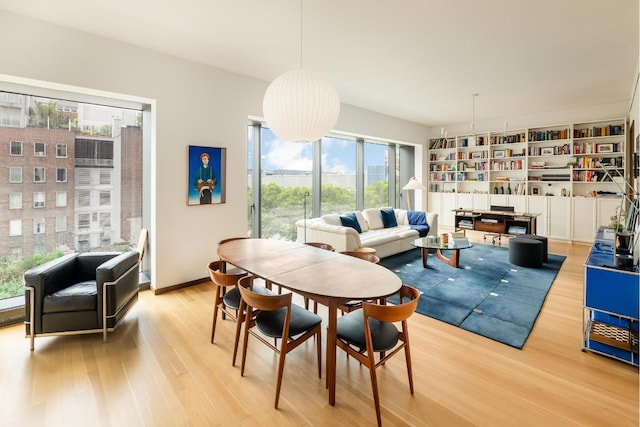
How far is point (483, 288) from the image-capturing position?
13.2ft

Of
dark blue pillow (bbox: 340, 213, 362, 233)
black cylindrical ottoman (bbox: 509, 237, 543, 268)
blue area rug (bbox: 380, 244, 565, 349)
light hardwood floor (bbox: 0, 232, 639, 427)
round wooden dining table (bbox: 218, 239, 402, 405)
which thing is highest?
dark blue pillow (bbox: 340, 213, 362, 233)

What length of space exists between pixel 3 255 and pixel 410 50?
5058mm

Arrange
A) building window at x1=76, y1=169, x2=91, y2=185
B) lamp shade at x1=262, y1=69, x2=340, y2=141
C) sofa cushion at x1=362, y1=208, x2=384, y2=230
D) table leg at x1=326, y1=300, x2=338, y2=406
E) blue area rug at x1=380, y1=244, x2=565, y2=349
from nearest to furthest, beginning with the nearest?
table leg at x1=326, y1=300, x2=338, y2=406 → lamp shade at x1=262, y1=69, x2=340, y2=141 → blue area rug at x1=380, y1=244, x2=565, y2=349 → building window at x1=76, y1=169, x2=91, y2=185 → sofa cushion at x1=362, y1=208, x2=384, y2=230

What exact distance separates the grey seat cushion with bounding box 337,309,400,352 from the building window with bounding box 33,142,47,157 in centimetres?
368

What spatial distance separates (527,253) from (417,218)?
211 centimetres

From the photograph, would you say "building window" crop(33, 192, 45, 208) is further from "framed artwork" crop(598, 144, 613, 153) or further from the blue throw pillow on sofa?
"framed artwork" crop(598, 144, 613, 153)

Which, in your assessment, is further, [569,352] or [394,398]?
[569,352]

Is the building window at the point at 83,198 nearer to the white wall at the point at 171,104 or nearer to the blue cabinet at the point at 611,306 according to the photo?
the white wall at the point at 171,104

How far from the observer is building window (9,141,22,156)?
3.19m

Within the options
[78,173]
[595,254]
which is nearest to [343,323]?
[595,254]

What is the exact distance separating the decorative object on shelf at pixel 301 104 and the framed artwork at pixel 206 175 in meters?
2.12

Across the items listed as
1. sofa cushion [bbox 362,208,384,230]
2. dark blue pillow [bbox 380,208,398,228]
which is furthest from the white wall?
dark blue pillow [bbox 380,208,398,228]

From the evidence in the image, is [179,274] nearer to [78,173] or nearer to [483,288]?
[78,173]

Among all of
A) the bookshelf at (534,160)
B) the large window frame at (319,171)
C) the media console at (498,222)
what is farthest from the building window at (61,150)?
the media console at (498,222)
